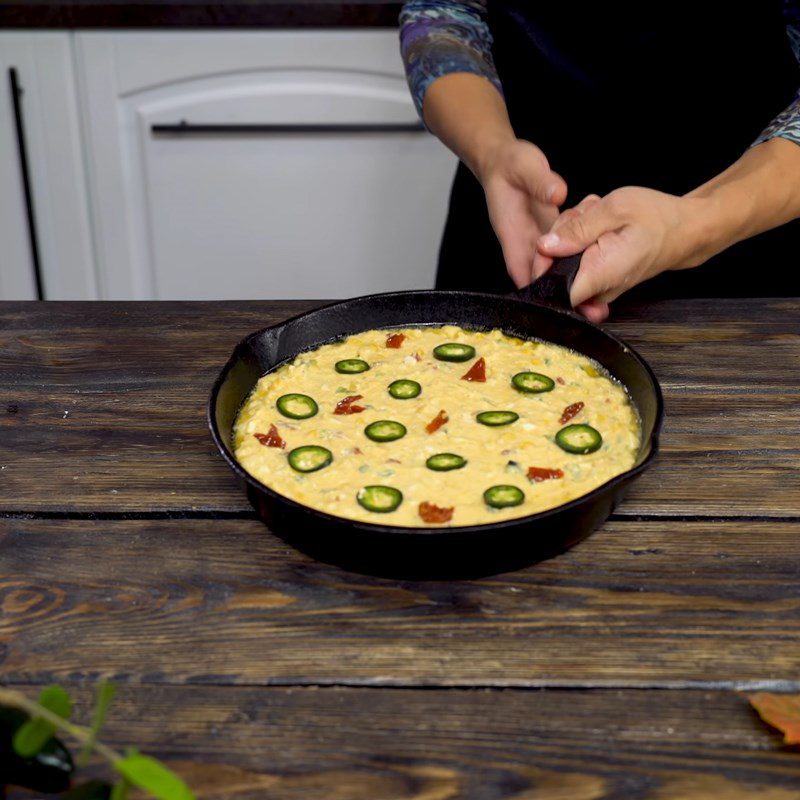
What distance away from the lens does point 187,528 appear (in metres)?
1.18

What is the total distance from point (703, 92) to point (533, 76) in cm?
Answer: 34

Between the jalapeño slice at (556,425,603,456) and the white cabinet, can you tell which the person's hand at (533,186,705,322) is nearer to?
the jalapeño slice at (556,425,603,456)

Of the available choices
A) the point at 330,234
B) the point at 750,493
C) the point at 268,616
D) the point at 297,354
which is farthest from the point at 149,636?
the point at 330,234

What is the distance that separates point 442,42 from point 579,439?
113cm


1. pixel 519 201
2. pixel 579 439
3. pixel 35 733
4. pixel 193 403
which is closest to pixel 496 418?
pixel 579 439

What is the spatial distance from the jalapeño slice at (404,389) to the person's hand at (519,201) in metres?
0.41

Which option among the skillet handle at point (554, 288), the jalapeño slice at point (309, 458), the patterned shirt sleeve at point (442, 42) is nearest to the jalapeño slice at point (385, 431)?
the jalapeño slice at point (309, 458)

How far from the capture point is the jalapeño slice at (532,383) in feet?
4.50

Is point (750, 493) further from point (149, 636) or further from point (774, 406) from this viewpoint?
point (149, 636)

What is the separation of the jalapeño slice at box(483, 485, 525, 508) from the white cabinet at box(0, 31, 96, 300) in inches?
86.4

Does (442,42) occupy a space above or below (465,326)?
above

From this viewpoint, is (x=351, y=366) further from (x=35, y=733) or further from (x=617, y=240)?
(x=35, y=733)

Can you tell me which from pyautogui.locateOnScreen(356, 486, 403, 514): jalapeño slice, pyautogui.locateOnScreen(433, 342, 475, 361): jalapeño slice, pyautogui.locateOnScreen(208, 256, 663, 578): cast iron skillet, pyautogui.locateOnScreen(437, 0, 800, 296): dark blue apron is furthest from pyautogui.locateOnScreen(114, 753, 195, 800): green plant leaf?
pyautogui.locateOnScreen(437, 0, 800, 296): dark blue apron

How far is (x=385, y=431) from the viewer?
49.9 inches
